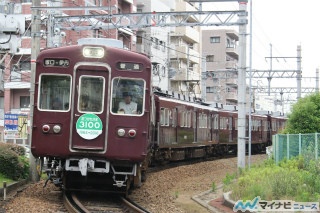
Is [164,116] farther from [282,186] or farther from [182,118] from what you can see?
[282,186]

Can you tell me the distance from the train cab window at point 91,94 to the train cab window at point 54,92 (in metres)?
0.29

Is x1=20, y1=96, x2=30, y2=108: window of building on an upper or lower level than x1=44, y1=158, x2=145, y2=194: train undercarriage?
upper

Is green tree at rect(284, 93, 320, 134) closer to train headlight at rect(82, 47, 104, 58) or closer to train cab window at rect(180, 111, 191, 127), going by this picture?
train cab window at rect(180, 111, 191, 127)

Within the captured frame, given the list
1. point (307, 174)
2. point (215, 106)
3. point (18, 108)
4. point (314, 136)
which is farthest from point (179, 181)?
point (18, 108)

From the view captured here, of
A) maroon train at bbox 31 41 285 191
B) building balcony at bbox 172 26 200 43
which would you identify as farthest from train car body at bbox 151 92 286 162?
building balcony at bbox 172 26 200 43

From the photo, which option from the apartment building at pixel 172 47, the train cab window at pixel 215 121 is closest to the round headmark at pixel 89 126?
the train cab window at pixel 215 121

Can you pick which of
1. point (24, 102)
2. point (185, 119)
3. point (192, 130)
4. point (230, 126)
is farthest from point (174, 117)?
point (24, 102)

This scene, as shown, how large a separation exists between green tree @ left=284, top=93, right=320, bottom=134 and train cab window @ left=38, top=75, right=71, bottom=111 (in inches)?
435

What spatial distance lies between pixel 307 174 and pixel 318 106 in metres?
8.35

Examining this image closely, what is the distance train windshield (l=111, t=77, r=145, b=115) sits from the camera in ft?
38.6

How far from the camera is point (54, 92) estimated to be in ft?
38.8

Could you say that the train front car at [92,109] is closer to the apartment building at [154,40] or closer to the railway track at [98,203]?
the railway track at [98,203]

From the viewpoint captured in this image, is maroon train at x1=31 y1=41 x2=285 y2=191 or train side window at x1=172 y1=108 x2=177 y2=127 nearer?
maroon train at x1=31 y1=41 x2=285 y2=191

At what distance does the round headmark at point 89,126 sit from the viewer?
37.9 ft
